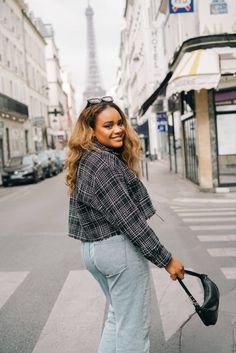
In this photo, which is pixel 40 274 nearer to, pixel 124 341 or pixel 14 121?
pixel 124 341

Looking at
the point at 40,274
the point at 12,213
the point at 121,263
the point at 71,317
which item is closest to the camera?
the point at 121,263

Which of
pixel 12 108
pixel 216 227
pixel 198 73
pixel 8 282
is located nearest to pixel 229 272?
pixel 8 282

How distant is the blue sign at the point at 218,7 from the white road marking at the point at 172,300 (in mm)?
11633

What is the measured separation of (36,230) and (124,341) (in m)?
7.22

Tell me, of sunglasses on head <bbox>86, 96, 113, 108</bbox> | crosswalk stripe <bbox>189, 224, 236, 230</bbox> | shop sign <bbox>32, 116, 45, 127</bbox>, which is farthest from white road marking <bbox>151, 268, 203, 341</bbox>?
shop sign <bbox>32, 116, 45, 127</bbox>

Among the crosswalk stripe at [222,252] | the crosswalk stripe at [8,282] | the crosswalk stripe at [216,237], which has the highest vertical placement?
the crosswalk stripe at [8,282]

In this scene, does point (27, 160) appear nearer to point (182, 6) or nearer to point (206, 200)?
point (182, 6)

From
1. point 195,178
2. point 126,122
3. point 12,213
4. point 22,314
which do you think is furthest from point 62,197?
point 126,122

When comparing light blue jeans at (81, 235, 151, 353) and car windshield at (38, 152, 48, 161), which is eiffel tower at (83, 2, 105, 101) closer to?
car windshield at (38, 152, 48, 161)

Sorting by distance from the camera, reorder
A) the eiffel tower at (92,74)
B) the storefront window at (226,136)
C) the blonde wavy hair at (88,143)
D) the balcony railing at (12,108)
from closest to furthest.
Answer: the blonde wavy hair at (88,143) < the storefront window at (226,136) < the balcony railing at (12,108) < the eiffel tower at (92,74)

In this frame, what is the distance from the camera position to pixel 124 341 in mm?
2664

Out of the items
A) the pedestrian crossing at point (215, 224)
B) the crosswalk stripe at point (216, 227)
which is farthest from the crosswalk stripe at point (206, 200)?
the crosswalk stripe at point (216, 227)

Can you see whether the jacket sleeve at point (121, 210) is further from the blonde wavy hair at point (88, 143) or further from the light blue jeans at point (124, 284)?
the blonde wavy hair at point (88, 143)

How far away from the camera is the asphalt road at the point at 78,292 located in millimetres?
3881
